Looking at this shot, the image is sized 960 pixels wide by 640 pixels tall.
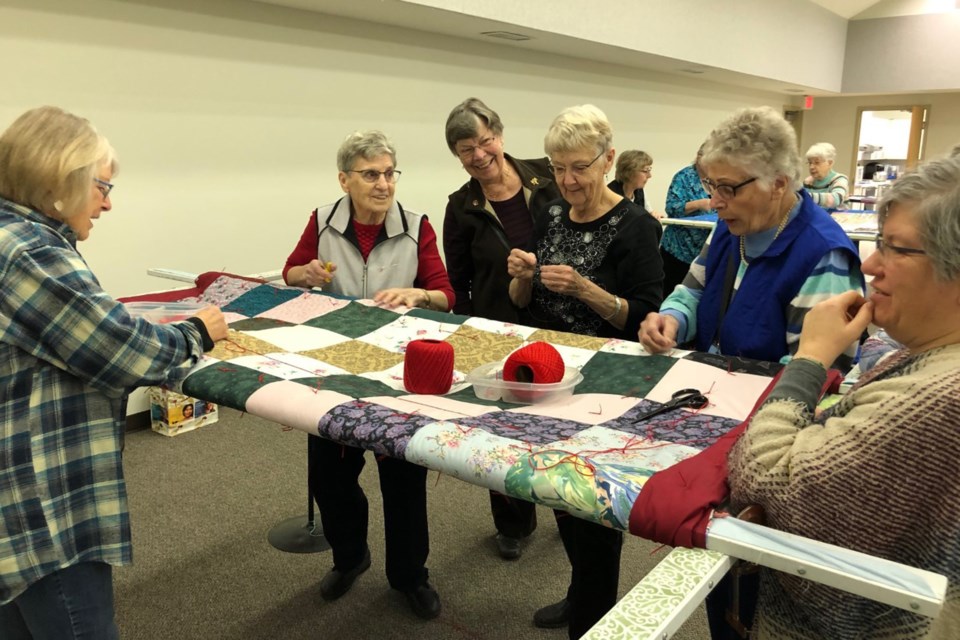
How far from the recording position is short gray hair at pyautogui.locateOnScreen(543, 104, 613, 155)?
6.25 feet

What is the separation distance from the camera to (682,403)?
4.57ft

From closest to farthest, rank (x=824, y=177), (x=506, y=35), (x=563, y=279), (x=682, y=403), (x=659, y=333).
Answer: (x=682, y=403)
(x=659, y=333)
(x=563, y=279)
(x=506, y=35)
(x=824, y=177)

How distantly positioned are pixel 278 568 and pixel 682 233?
3.31m

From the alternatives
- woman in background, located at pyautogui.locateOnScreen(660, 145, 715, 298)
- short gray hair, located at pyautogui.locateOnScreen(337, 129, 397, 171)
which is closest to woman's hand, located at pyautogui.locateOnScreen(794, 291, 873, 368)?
short gray hair, located at pyautogui.locateOnScreen(337, 129, 397, 171)

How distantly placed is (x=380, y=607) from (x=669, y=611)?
1569mm

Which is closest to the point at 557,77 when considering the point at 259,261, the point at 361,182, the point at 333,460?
the point at 259,261

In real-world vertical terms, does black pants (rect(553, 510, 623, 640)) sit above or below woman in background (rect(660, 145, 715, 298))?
below

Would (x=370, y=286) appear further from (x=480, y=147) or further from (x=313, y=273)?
(x=480, y=147)

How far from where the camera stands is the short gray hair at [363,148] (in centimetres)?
216

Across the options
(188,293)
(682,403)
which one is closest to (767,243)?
(682,403)

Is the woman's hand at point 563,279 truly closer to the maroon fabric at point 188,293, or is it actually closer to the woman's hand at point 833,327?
the woman's hand at point 833,327

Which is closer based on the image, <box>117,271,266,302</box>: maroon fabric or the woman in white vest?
the woman in white vest

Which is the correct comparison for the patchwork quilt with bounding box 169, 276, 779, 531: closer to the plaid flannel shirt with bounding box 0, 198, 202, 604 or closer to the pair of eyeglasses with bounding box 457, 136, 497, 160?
the plaid flannel shirt with bounding box 0, 198, 202, 604

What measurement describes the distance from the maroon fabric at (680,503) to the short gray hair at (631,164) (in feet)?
12.8
